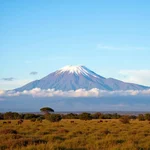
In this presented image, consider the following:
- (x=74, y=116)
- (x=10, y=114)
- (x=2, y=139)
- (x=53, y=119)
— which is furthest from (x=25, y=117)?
(x=2, y=139)

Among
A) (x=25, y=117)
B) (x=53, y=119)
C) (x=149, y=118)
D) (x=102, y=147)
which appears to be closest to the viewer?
(x=102, y=147)

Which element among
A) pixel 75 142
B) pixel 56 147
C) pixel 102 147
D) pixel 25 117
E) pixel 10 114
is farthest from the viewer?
pixel 10 114

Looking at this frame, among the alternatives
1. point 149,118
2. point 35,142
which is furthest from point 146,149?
point 149,118

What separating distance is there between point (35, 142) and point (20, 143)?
119 centimetres

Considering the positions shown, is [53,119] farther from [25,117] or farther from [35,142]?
[35,142]

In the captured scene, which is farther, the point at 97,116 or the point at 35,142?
the point at 97,116

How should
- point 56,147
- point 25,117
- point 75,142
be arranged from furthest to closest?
point 25,117
point 75,142
point 56,147

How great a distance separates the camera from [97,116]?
80.1 m

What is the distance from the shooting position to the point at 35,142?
18.5 m

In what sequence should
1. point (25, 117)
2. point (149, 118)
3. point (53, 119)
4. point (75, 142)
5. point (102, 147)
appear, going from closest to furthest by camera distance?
point (102, 147) < point (75, 142) < point (53, 119) < point (149, 118) < point (25, 117)

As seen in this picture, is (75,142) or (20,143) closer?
(20,143)

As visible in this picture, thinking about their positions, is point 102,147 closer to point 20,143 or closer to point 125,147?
point 125,147

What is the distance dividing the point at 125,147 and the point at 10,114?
6235 cm

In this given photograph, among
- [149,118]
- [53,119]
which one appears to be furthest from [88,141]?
[149,118]
